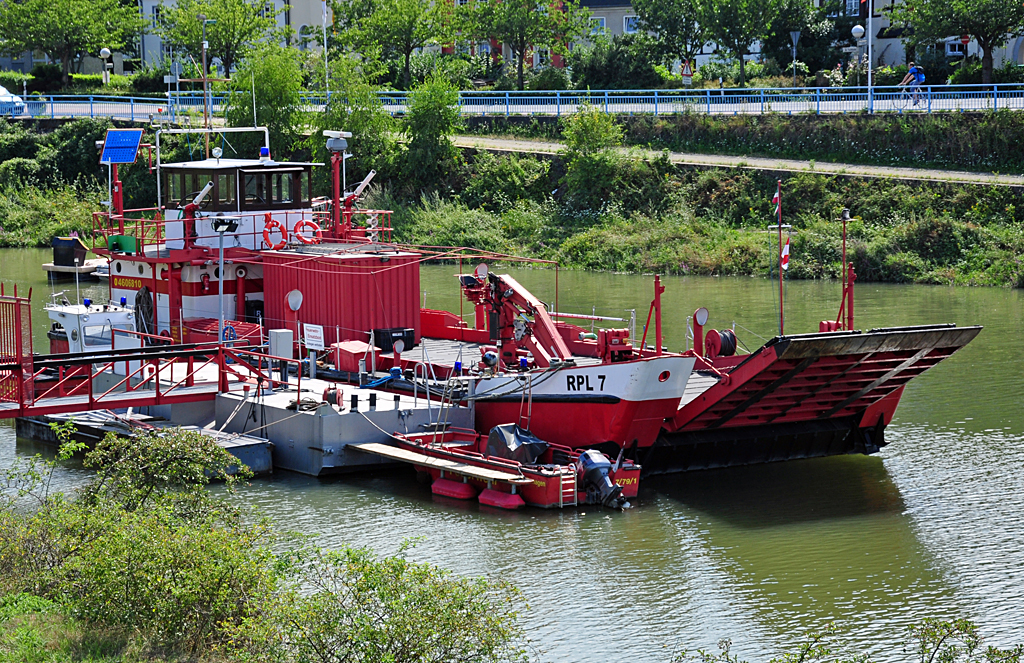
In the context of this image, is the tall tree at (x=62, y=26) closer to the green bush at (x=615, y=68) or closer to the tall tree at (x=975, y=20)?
the green bush at (x=615, y=68)

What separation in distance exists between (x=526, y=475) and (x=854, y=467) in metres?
6.66

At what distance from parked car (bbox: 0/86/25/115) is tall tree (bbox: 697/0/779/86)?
34398 mm

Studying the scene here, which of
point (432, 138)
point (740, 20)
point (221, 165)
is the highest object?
point (740, 20)

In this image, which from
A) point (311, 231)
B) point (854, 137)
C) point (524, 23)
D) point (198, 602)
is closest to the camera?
point (198, 602)

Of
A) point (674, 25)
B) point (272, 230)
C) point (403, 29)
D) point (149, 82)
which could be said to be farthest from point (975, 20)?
point (149, 82)

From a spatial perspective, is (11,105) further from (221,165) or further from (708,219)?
(221,165)

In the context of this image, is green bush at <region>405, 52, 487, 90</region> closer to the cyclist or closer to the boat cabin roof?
the cyclist

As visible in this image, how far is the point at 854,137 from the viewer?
57250 mm

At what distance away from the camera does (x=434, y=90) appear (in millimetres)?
61844

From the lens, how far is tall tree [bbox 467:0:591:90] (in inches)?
2872

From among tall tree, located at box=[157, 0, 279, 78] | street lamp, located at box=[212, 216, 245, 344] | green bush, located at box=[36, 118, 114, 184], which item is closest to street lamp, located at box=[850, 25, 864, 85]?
tall tree, located at box=[157, 0, 279, 78]

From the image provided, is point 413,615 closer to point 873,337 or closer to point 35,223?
point 873,337

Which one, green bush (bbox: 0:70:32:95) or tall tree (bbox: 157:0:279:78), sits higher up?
tall tree (bbox: 157:0:279:78)

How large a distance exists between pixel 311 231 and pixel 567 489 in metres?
11.2
